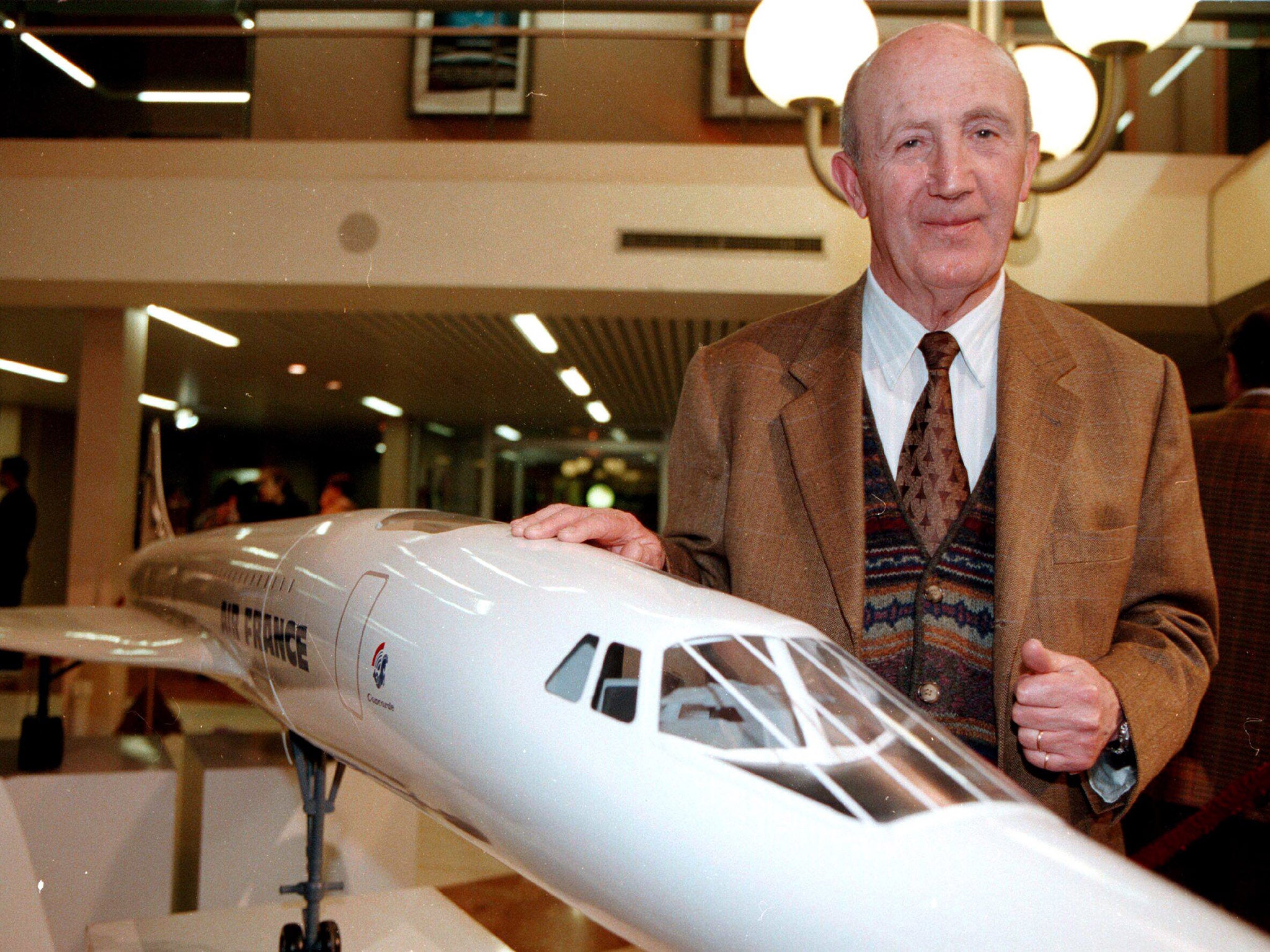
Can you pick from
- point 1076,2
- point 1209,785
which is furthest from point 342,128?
point 1209,785

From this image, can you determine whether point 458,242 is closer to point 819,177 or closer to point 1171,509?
point 819,177

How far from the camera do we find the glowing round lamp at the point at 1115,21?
1.53 meters

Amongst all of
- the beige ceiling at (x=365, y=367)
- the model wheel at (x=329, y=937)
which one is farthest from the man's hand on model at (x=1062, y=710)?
the model wheel at (x=329, y=937)

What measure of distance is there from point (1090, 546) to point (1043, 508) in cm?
8

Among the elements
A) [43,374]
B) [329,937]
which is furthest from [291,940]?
[43,374]

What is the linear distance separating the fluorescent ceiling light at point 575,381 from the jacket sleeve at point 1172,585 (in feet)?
2.60

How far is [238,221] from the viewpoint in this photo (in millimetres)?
1720

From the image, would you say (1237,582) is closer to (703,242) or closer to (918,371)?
(918,371)

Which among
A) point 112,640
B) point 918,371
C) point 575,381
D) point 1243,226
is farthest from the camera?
point 112,640

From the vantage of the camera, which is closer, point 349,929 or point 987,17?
point 987,17

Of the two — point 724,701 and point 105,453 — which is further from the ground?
point 105,453

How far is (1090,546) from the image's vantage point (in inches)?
45.4

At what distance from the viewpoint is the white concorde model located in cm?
72

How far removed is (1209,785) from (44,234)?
85.9 inches
